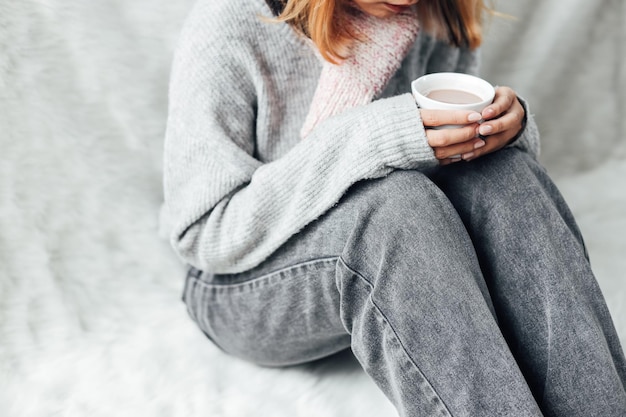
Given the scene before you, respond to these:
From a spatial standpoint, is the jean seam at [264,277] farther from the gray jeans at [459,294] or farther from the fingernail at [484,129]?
the fingernail at [484,129]

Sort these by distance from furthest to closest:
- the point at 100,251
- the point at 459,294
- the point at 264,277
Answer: the point at 100,251
the point at 264,277
the point at 459,294

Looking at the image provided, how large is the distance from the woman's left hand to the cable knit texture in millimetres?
145

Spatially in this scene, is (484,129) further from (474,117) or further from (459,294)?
(459,294)

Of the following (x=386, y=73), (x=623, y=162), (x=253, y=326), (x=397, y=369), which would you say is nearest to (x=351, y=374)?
(x=253, y=326)

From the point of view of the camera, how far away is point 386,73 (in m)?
0.86

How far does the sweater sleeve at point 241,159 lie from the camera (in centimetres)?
72

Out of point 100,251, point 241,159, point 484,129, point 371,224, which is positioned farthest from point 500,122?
point 100,251

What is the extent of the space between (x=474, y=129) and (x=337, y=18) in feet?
0.77

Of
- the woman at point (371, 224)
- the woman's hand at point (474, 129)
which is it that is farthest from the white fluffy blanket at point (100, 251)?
the woman's hand at point (474, 129)

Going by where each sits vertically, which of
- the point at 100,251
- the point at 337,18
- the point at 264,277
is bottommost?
the point at 100,251

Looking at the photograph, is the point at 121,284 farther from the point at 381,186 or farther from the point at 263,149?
the point at 381,186

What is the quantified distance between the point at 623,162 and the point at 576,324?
766mm

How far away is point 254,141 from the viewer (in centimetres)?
90

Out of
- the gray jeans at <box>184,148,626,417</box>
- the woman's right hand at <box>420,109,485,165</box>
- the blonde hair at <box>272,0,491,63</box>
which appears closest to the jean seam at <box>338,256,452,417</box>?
the gray jeans at <box>184,148,626,417</box>
